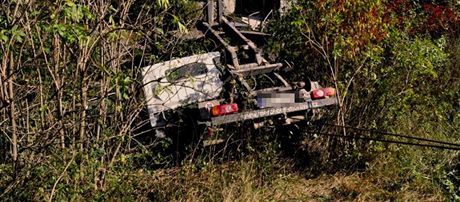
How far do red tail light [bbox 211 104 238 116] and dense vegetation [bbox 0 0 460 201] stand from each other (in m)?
0.56

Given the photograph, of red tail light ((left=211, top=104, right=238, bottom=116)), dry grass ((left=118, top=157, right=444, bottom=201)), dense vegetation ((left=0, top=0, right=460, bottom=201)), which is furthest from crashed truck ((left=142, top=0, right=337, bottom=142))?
dry grass ((left=118, top=157, right=444, bottom=201))

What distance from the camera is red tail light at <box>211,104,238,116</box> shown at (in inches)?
254

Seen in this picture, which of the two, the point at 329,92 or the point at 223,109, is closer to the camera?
the point at 223,109

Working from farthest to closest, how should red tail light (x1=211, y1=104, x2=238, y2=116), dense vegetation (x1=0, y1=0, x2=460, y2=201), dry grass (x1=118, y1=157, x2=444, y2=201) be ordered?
red tail light (x1=211, y1=104, x2=238, y2=116) → dry grass (x1=118, y1=157, x2=444, y2=201) → dense vegetation (x1=0, y1=0, x2=460, y2=201)

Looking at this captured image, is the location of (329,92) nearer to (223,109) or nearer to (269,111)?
(269,111)

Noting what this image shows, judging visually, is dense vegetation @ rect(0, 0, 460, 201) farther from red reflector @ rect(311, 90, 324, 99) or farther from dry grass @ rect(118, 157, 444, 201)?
red reflector @ rect(311, 90, 324, 99)

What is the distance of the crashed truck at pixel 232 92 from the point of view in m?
6.54

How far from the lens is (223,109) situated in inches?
255

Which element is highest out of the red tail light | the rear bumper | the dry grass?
the red tail light

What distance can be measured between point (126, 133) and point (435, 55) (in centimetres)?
409

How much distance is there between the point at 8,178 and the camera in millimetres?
5195

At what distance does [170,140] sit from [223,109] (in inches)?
30.6

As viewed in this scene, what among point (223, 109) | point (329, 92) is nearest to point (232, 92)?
point (223, 109)

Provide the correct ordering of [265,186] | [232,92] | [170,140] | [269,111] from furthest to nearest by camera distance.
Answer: [232,92] < [269,111] < [265,186] < [170,140]
